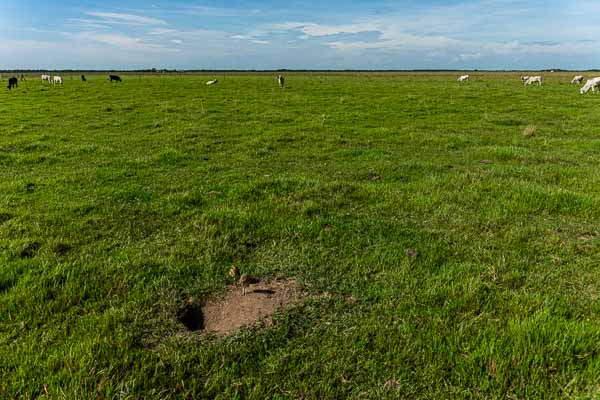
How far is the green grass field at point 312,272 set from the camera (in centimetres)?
306

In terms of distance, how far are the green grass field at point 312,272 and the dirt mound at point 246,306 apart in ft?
0.53

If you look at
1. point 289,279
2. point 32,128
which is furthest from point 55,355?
point 32,128

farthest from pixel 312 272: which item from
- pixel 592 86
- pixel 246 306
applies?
pixel 592 86

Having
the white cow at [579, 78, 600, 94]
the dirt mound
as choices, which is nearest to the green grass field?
the dirt mound

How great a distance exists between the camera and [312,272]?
4676mm

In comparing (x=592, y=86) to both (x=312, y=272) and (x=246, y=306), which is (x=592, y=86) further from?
(x=246, y=306)

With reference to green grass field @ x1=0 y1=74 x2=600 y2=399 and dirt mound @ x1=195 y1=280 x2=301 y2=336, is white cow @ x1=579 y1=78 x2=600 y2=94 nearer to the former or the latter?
green grass field @ x1=0 y1=74 x2=600 y2=399

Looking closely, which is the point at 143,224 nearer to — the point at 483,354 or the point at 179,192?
the point at 179,192

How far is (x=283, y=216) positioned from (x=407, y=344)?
337 centimetres

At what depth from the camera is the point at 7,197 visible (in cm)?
724

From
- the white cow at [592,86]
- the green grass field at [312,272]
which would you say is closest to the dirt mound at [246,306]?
the green grass field at [312,272]

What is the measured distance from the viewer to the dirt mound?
12.3 ft

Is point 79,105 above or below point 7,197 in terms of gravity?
above

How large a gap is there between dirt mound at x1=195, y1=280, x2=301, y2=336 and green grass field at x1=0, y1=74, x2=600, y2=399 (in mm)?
161
